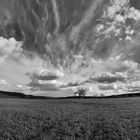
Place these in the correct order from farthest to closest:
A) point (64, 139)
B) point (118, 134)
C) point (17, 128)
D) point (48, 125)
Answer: point (48, 125) < point (17, 128) < point (118, 134) < point (64, 139)

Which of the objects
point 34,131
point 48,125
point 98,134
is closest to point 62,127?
point 48,125

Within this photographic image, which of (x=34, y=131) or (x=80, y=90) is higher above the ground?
(x=80, y=90)

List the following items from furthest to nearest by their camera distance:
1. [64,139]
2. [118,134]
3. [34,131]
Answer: [34,131], [118,134], [64,139]

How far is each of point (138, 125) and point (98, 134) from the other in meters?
4.87

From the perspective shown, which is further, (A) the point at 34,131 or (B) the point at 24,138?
(A) the point at 34,131

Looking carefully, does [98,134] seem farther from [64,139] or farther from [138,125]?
[138,125]

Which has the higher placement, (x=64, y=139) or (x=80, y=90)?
(x=80, y=90)

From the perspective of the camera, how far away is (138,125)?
15.1 m

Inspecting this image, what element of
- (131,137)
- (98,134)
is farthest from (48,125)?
(131,137)

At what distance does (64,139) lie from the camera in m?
11.9

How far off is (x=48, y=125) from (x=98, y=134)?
5.50 metres

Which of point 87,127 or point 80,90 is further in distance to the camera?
point 80,90

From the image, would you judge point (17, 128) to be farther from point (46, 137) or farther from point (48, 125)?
point (46, 137)

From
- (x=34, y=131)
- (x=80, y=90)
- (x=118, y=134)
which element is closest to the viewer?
(x=118, y=134)
